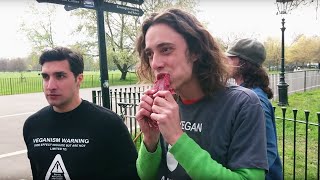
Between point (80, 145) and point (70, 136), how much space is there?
0.11 meters

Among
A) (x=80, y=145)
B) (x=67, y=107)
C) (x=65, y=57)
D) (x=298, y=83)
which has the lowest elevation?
(x=298, y=83)

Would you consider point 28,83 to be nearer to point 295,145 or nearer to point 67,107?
point 295,145

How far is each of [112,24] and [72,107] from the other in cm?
2795

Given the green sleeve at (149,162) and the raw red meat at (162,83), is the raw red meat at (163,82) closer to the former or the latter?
the raw red meat at (162,83)

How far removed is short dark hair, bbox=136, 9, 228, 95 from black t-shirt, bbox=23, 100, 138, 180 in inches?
47.0

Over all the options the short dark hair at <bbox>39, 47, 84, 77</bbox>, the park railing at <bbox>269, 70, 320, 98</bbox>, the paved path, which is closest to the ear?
the short dark hair at <bbox>39, 47, 84, 77</bbox>

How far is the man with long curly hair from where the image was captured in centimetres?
127

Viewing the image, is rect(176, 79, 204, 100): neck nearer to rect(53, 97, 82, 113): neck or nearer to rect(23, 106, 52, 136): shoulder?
rect(53, 97, 82, 113): neck

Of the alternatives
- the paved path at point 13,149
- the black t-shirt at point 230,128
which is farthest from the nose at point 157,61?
the paved path at point 13,149

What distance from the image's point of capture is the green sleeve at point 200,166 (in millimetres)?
1229

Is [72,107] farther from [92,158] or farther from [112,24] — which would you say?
[112,24]

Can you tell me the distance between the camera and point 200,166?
123 cm

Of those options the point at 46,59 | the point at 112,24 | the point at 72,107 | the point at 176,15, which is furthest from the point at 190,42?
the point at 112,24

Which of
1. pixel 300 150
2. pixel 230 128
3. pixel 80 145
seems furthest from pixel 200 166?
pixel 300 150
